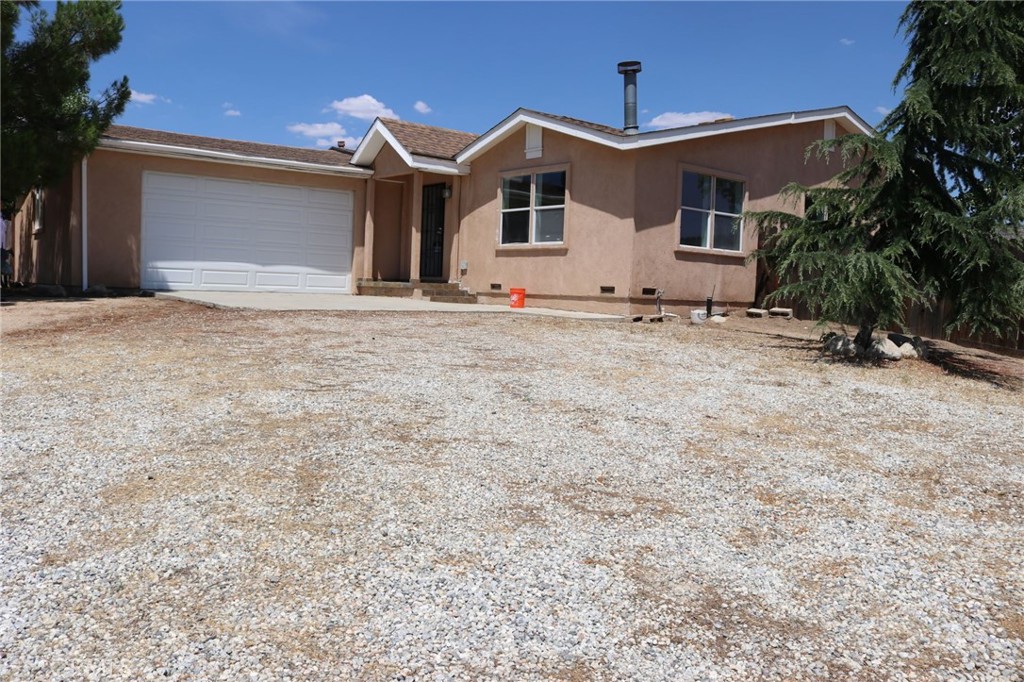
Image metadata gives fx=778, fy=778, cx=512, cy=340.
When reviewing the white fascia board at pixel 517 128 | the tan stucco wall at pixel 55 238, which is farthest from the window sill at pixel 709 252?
the tan stucco wall at pixel 55 238

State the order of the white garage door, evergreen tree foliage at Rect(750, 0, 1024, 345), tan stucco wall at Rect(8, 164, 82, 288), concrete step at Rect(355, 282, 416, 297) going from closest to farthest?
1. evergreen tree foliage at Rect(750, 0, 1024, 345)
2. tan stucco wall at Rect(8, 164, 82, 288)
3. the white garage door
4. concrete step at Rect(355, 282, 416, 297)

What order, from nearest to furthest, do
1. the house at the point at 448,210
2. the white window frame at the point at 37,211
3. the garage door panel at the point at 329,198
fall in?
the house at the point at 448,210
the white window frame at the point at 37,211
the garage door panel at the point at 329,198

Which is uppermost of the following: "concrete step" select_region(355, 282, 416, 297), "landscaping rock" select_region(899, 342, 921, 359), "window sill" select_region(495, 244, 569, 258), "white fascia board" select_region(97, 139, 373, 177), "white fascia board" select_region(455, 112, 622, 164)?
"white fascia board" select_region(455, 112, 622, 164)

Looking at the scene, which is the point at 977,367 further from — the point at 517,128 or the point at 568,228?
the point at 517,128

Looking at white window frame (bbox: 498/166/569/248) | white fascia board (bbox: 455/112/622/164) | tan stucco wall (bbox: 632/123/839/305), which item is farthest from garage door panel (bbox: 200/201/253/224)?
tan stucco wall (bbox: 632/123/839/305)

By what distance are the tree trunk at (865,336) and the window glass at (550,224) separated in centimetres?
628

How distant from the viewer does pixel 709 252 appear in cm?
1411

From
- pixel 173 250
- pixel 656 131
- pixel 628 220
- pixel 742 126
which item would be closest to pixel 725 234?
pixel 742 126

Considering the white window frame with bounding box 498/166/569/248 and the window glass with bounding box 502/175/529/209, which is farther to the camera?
the window glass with bounding box 502/175/529/209

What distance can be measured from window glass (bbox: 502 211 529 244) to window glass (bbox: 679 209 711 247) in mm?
2906

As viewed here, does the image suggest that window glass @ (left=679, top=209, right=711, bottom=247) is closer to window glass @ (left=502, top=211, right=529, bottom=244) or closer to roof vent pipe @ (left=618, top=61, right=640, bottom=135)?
roof vent pipe @ (left=618, top=61, right=640, bottom=135)

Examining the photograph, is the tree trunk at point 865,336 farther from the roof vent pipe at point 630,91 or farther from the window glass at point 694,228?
the roof vent pipe at point 630,91

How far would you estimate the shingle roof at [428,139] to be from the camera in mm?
15883

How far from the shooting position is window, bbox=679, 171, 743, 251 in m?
13.8
